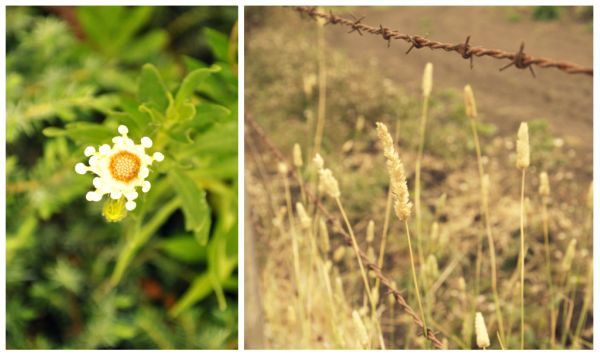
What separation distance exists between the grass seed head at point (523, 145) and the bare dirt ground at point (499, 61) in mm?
161

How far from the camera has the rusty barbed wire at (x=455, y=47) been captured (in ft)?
1.73

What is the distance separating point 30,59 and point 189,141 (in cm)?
51

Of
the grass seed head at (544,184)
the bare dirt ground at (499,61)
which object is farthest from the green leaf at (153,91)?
the grass seed head at (544,184)

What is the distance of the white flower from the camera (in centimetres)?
68

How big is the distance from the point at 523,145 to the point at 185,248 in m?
0.58

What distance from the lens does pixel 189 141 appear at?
2.28ft

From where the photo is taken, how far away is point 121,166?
687mm

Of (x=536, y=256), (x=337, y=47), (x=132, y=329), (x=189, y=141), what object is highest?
(x=337, y=47)

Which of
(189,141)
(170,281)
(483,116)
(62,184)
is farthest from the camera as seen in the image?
(170,281)

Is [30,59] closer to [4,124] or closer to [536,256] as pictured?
[4,124]

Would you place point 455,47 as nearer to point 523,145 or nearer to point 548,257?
point 523,145

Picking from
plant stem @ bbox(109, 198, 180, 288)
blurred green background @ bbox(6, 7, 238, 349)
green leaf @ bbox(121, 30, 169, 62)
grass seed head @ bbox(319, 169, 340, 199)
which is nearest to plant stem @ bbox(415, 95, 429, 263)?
Result: grass seed head @ bbox(319, 169, 340, 199)

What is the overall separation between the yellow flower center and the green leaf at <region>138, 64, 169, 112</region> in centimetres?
7
